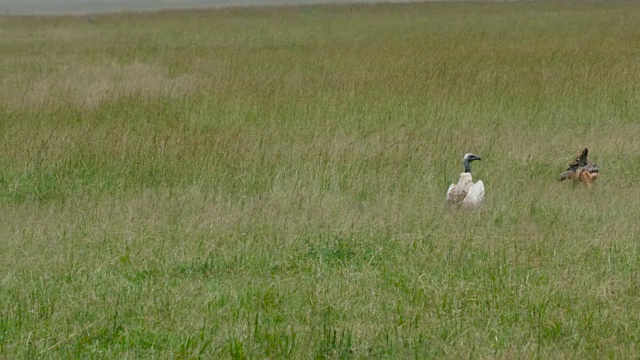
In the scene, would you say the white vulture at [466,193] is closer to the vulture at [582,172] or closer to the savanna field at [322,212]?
the savanna field at [322,212]

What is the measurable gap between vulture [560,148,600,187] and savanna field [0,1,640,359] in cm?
13

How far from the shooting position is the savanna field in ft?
15.0

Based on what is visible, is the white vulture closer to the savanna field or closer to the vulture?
the savanna field

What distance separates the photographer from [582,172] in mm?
7738

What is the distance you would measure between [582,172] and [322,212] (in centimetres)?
244

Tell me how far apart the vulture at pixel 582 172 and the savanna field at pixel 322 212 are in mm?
127

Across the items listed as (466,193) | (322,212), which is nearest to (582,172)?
(466,193)

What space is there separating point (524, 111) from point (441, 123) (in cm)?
128

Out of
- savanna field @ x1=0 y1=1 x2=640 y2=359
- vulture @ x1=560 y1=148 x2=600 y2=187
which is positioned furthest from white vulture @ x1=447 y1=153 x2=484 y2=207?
vulture @ x1=560 y1=148 x2=600 y2=187

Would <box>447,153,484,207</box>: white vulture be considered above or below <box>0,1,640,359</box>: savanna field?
above

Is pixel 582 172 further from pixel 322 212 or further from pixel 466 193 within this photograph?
pixel 322 212

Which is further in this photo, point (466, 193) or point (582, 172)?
point (582, 172)

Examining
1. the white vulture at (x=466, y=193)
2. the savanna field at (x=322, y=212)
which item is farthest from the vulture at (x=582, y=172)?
the white vulture at (x=466, y=193)

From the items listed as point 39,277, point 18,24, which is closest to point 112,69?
point 39,277
